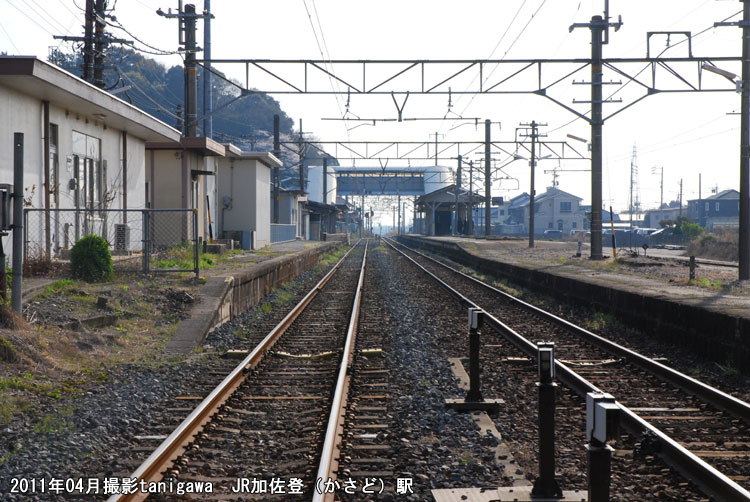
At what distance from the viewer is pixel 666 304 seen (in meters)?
11.1

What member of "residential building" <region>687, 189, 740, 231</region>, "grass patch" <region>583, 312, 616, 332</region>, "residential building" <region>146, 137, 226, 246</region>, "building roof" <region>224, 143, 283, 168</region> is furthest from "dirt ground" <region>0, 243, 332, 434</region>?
"residential building" <region>687, 189, 740, 231</region>

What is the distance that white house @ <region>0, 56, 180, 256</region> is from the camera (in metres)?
13.0

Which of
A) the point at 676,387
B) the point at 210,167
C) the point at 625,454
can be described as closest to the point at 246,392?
the point at 625,454

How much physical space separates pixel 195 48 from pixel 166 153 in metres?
4.17

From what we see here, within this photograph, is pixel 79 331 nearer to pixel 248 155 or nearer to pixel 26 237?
pixel 26 237

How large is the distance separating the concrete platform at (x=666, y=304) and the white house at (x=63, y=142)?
32.1ft

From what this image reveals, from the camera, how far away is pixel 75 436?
562cm

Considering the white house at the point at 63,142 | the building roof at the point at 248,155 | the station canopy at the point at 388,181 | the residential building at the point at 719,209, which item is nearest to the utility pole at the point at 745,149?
the white house at the point at 63,142

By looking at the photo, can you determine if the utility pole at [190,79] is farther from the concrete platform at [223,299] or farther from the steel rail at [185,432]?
the steel rail at [185,432]

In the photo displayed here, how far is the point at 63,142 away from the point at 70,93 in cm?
181

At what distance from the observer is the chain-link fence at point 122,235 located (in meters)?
14.1

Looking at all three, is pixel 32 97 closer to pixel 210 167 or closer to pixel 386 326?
pixel 386 326

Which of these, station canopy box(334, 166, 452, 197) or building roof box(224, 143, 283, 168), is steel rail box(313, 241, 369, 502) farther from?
station canopy box(334, 166, 452, 197)

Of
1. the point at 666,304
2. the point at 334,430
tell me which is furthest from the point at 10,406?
the point at 666,304
